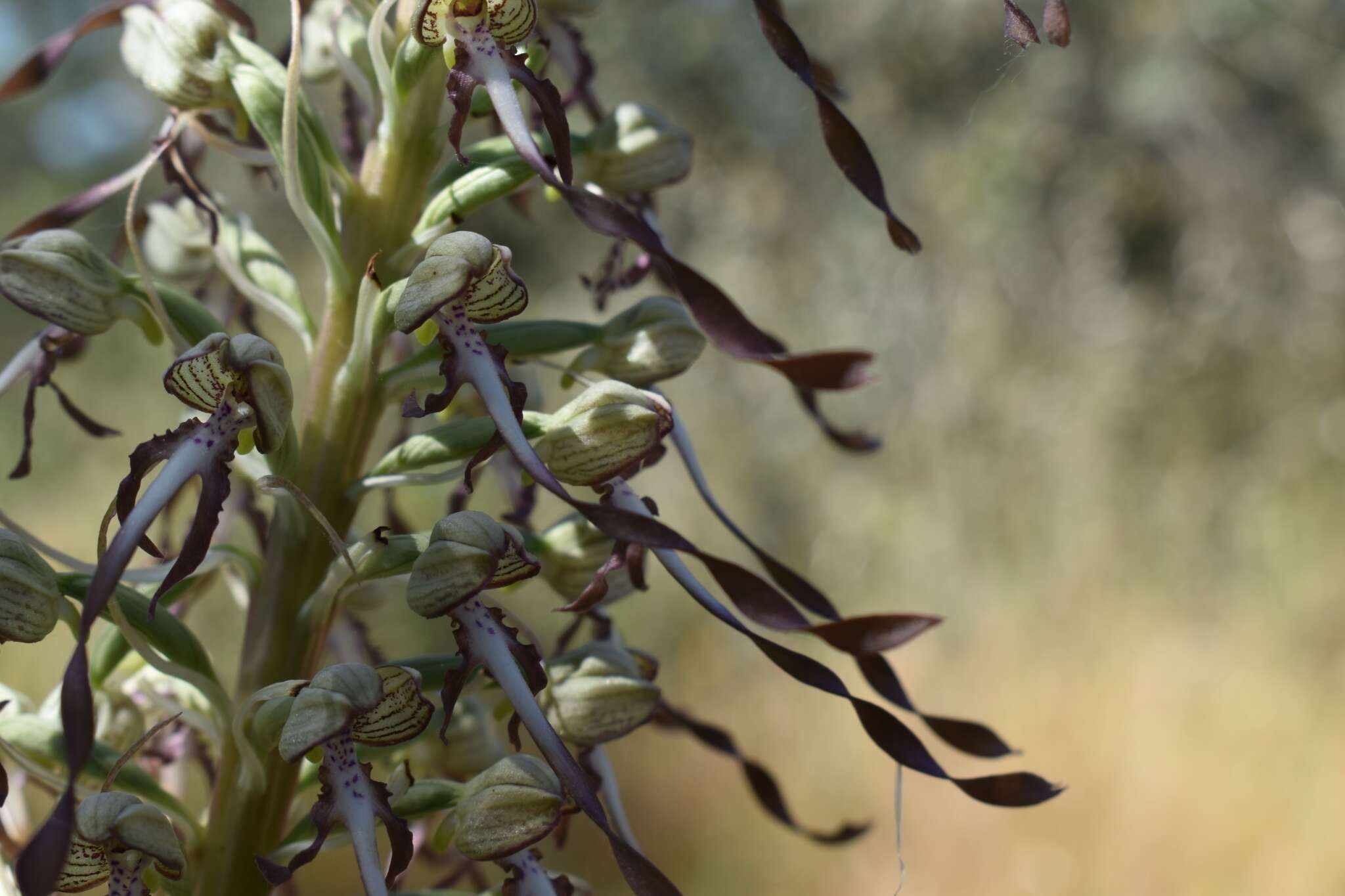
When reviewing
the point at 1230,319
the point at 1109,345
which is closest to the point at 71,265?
the point at 1109,345

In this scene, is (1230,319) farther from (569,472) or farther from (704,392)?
(569,472)

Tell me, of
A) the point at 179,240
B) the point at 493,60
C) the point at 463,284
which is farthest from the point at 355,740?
the point at 179,240

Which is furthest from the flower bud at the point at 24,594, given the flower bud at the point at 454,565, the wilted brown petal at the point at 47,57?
the wilted brown petal at the point at 47,57

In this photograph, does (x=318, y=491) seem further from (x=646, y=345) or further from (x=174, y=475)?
(x=646, y=345)

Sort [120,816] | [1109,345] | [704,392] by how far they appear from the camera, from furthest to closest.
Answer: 1. [704,392]
2. [1109,345]
3. [120,816]

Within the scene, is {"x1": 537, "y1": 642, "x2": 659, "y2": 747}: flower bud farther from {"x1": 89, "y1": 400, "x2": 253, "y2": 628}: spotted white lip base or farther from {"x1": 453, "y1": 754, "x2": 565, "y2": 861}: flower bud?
{"x1": 89, "y1": 400, "x2": 253, "y2": 628}: spotted white lip base

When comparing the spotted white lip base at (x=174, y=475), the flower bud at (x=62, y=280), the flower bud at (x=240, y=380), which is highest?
the flower bud at (x=62, y=280)

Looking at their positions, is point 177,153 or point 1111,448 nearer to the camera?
point 177,153

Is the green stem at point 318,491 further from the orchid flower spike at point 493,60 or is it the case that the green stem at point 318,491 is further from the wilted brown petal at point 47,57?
the wilted brown petal at point 47,57
